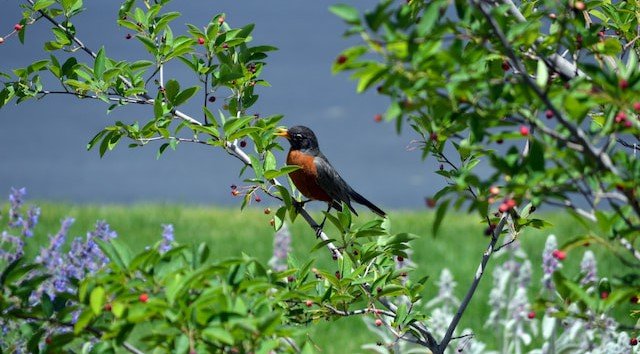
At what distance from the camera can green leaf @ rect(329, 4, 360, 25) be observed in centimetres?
236

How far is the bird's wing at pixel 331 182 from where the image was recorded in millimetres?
5023

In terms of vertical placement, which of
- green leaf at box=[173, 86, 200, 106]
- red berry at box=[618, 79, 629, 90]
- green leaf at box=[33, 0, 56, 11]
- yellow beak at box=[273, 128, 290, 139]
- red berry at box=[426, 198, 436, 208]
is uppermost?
green leaf at box=[33, 0, 56, 11]

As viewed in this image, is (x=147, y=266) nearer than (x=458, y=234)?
Yes

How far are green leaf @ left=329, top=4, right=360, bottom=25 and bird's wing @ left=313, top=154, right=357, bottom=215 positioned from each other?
2.64 meters

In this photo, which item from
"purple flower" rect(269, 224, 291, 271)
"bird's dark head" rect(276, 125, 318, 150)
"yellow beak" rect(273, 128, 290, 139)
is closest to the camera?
"yellow beak" rect(273, 128, 290, 139)

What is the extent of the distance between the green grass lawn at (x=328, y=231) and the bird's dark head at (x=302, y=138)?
9.68 ft

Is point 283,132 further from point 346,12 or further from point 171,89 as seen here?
point 346,12

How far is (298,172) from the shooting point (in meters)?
5.14

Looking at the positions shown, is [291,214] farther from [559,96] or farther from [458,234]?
[458,234]

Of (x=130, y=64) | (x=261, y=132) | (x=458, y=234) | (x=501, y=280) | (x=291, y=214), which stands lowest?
(x=458, y=234)

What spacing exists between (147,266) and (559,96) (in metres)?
1.35

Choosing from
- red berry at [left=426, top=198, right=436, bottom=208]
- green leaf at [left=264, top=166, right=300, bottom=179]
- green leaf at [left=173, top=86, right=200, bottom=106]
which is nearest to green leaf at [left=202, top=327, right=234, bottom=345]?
red berry at [left=426, top=198, right=436, bottom=208]

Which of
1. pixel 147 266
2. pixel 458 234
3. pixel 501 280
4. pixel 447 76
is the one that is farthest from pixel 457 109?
pixel 458 234

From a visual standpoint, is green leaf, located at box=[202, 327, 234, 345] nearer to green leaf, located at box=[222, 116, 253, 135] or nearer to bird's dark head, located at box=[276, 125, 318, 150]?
green leaf, located at box=[222, 116, 253, 135]
